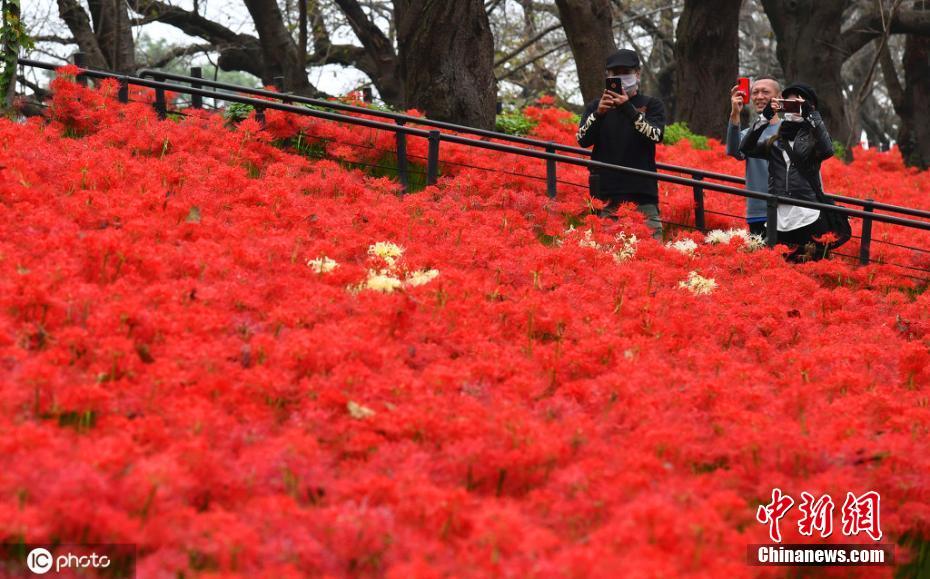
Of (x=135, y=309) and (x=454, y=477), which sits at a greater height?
(x=135, y=309)

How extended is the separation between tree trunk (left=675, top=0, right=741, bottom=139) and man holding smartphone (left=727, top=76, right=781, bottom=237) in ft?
24.7

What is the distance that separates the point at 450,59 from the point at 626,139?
10.9 feet

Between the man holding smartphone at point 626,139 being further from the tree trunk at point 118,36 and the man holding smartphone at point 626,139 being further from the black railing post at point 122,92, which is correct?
the tree trunk at point 118,36

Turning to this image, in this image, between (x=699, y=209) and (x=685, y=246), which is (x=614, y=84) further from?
(x=699, y=209)

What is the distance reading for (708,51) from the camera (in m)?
16.8

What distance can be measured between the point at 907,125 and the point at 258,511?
1980 centimetres

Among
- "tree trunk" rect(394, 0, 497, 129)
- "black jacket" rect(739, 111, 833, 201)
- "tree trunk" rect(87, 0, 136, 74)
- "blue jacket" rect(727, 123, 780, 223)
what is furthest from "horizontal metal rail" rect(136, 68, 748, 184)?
"tree trunk" rect(87, 0, 136, 74)

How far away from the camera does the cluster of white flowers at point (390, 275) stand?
21.1 ft

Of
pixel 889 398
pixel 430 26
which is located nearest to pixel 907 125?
pixel 430 26

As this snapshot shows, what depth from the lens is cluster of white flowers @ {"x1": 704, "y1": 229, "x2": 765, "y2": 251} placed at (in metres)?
8.96

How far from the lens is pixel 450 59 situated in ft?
39.8

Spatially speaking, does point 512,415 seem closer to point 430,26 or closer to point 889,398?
point 889,398

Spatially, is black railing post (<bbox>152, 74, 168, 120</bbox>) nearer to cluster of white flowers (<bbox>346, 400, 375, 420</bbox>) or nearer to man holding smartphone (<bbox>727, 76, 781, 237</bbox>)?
man holding smartphone (<bbox>727, 76, 781, 237</bbox>)

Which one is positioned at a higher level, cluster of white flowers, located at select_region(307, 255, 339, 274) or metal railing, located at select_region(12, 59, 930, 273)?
metal railing, located at select_region(12, 59, 930, 273)
